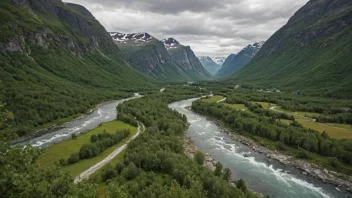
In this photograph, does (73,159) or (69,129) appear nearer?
(73,159)

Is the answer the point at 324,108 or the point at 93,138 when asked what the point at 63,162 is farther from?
the point at 324,108

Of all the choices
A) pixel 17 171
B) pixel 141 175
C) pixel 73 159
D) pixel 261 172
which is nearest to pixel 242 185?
pixel 261 172

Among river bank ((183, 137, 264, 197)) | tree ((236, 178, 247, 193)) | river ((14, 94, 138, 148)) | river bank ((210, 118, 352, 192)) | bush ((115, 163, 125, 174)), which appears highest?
bush ((115, 163, 125, 174))

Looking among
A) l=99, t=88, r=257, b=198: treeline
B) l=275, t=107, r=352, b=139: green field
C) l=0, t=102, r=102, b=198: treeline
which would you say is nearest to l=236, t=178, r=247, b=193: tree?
l=99, t=88, r=257, b=198: treeline

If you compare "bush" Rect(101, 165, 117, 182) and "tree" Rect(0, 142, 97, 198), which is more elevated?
"tree" Rect(0, 142, 97, 198)

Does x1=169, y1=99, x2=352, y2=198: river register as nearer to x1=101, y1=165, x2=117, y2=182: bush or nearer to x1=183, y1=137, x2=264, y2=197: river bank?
x1=183, y1=137, x2=264, y2=197: river bank

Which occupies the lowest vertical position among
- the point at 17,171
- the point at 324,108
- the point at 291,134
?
the point at 291,134

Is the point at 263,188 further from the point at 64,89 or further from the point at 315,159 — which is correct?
the point at 64,89
